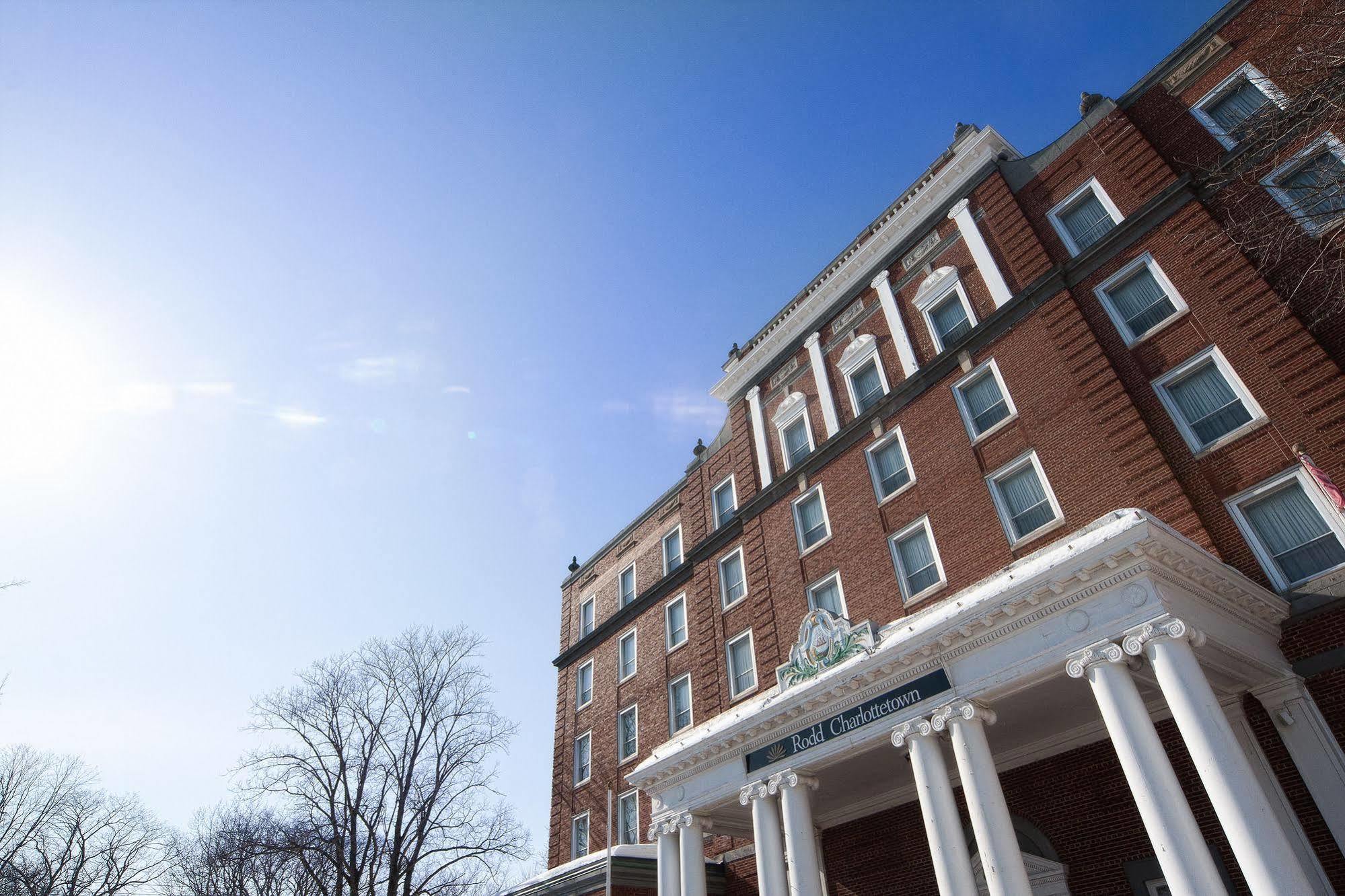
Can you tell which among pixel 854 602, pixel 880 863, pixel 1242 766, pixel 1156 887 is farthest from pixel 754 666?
pixel 1242 766

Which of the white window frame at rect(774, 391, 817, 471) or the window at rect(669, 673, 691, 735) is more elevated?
the white window frame at rect(774, 391, 817, 471)

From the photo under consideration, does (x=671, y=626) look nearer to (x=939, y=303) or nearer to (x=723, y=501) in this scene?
(x=723, y=501)

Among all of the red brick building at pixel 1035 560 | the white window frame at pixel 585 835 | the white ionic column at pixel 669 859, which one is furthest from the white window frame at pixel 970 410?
the white window frame at pixel 585 835

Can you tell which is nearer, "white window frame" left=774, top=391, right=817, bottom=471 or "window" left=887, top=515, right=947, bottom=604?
"window" left=887, top=515, right=947, bottom=604

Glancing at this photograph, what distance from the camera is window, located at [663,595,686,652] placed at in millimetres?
31203

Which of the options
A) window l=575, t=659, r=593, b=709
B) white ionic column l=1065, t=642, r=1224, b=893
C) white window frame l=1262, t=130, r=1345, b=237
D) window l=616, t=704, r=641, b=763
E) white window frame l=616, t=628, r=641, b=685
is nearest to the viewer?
white ionic column l=1065, t=642, r=1224, b=893

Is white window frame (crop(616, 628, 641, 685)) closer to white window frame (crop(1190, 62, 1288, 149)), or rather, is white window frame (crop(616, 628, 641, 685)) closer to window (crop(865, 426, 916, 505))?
window (crop(865, 426, 916, 505))

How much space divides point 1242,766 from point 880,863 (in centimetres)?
1169

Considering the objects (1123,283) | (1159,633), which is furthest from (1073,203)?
(1159,633)

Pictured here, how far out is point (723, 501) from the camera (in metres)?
31.9

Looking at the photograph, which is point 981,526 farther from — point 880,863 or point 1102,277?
point 880,863

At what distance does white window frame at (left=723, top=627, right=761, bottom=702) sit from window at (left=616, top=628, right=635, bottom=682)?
6.80 m

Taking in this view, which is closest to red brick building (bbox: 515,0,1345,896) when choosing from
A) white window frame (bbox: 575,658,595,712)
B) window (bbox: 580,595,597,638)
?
white window frame (bbox: 575,658,595,712)

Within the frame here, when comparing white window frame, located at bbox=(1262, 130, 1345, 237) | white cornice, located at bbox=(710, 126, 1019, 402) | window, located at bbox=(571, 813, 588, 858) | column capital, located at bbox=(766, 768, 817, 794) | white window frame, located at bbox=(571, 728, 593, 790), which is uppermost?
white cornice, located at bbox=(710, 126, 1019, 402)
